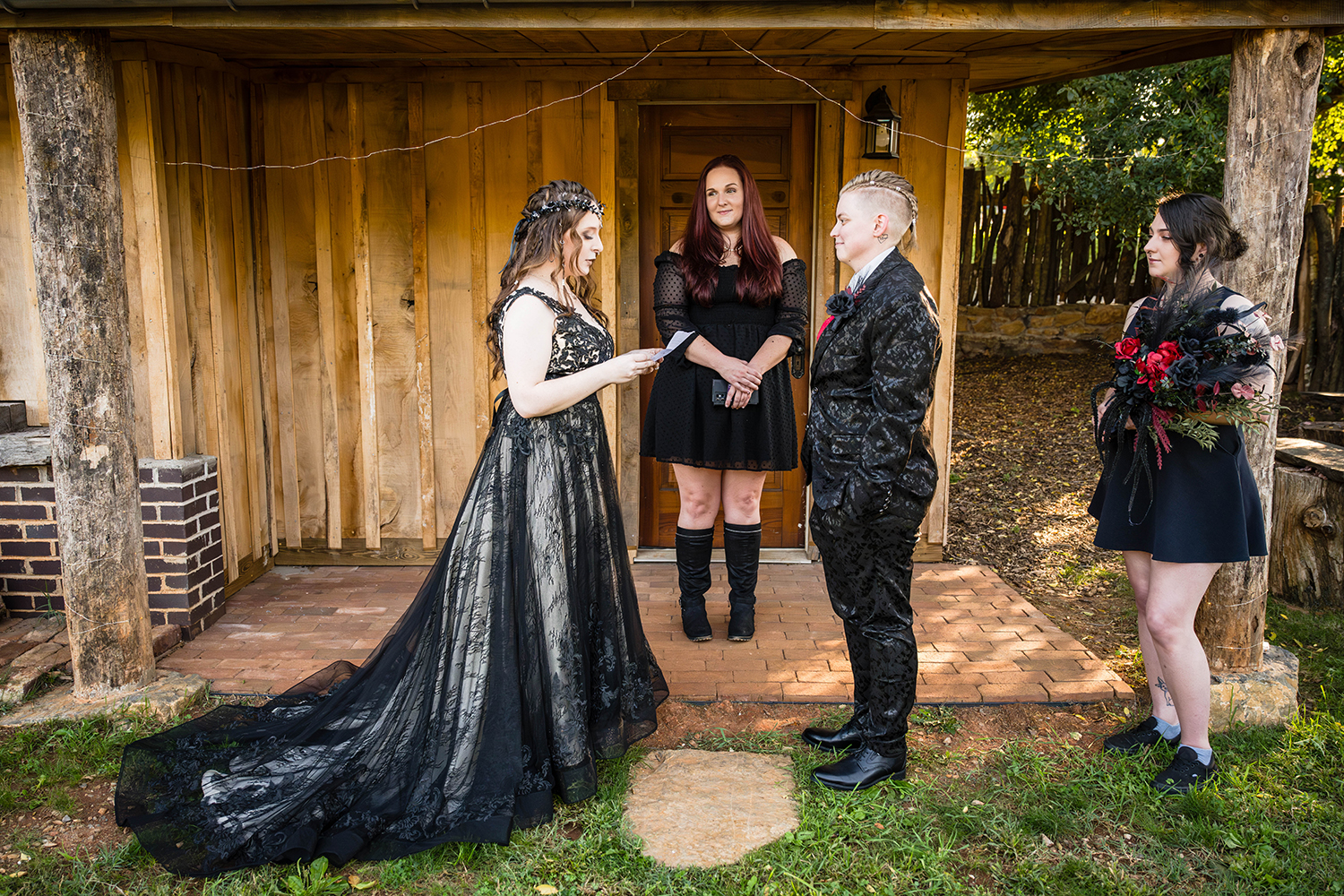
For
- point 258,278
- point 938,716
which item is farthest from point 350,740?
point 258,278

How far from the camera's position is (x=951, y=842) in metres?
2.71

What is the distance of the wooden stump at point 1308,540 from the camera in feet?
15.2

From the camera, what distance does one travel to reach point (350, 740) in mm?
2891

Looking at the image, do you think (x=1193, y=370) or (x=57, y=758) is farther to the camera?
(x=57, y=758)

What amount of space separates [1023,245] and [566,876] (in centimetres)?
847

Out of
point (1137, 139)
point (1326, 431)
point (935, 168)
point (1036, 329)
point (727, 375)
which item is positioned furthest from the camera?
point (1036, 329)

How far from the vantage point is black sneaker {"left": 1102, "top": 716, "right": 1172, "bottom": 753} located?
10.4ft

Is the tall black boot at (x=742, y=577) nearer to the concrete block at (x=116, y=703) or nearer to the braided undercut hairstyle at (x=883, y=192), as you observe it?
the braided undercut hairstyle at (x=883, y=192)

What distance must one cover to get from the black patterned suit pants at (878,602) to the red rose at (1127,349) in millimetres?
875

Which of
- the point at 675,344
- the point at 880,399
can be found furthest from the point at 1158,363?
the point at 675,344

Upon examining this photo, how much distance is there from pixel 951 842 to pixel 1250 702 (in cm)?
148

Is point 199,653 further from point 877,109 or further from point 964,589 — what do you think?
point 877,109

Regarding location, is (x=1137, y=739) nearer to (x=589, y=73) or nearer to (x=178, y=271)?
(x=589, y=73)

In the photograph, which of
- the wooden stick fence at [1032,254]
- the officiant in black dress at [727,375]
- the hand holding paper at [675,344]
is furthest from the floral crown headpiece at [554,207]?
the wooden stick fence at [1032,254]
